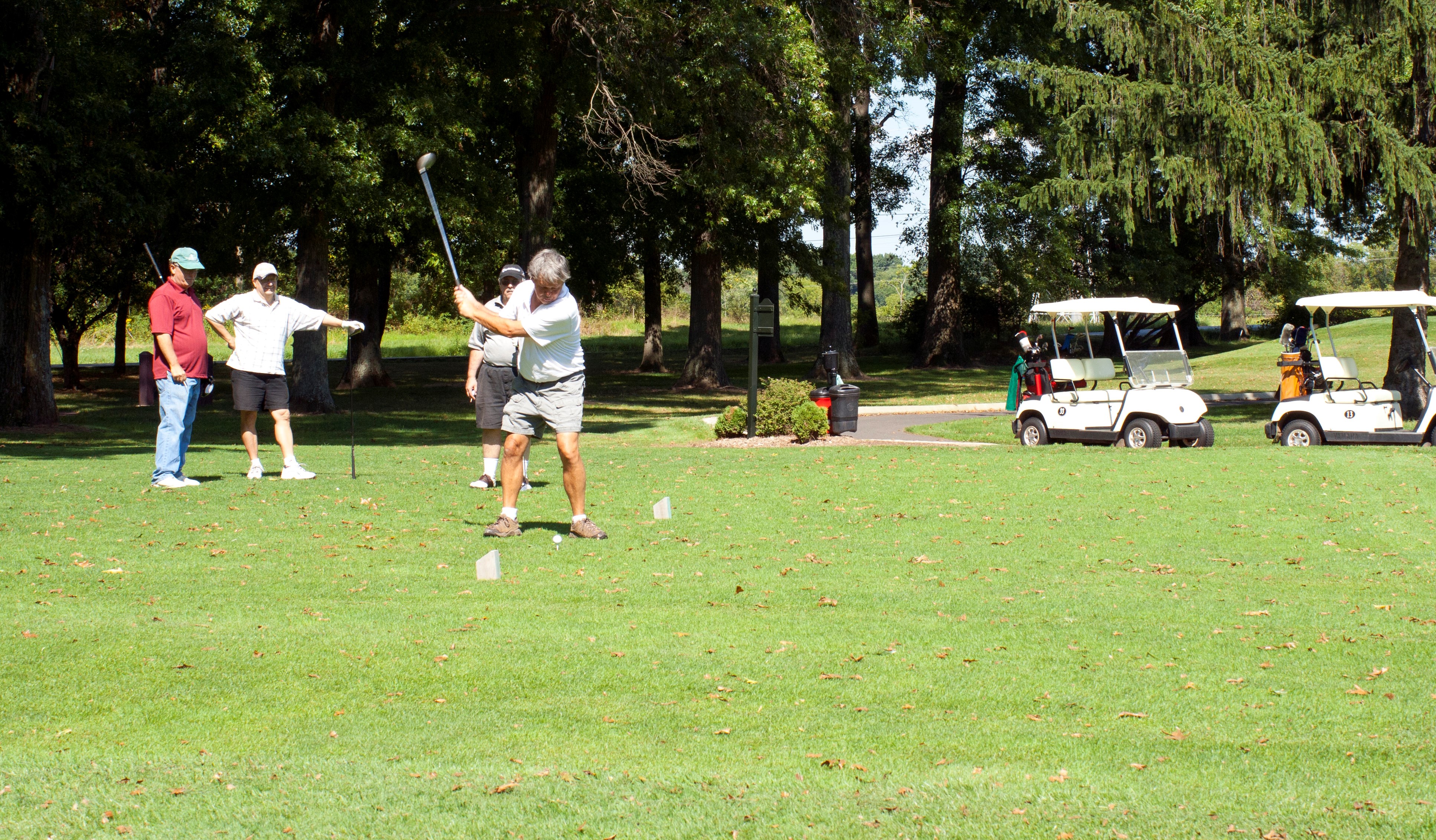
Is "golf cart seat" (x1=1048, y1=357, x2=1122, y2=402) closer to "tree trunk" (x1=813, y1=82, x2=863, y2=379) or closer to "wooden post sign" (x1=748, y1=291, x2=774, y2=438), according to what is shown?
"wooden post sign" (x1=748, y1=291, x2=774, y2=438)

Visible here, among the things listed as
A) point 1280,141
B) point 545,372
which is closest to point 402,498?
point 545,372

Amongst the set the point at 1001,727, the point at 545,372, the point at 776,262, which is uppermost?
Answer: the point at 776,262

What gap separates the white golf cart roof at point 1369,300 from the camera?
15.5 m

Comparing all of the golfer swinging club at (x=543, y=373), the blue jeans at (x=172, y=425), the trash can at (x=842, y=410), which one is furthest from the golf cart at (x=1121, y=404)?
the blue jeans at (x=172, y=425)

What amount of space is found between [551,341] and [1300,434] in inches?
471

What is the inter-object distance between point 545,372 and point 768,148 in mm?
16663

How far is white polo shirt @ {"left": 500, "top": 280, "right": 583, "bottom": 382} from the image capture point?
7645 millimetres

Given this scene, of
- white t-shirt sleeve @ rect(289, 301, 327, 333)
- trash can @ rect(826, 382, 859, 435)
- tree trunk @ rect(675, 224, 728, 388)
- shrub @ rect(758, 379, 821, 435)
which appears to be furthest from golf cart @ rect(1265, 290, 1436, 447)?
tree trunk @ rect(675, 224, 728, 388)

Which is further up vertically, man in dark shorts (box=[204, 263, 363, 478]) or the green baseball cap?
the green baseball cap

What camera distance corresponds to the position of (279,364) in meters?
11.1

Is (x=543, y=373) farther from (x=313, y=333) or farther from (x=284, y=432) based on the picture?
(x=313, y=333)

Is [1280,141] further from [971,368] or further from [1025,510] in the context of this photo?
[971,368]

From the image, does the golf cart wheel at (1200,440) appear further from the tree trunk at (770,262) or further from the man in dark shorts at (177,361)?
the tree trunk at (770,262)

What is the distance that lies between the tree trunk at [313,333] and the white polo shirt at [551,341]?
1611 cm
